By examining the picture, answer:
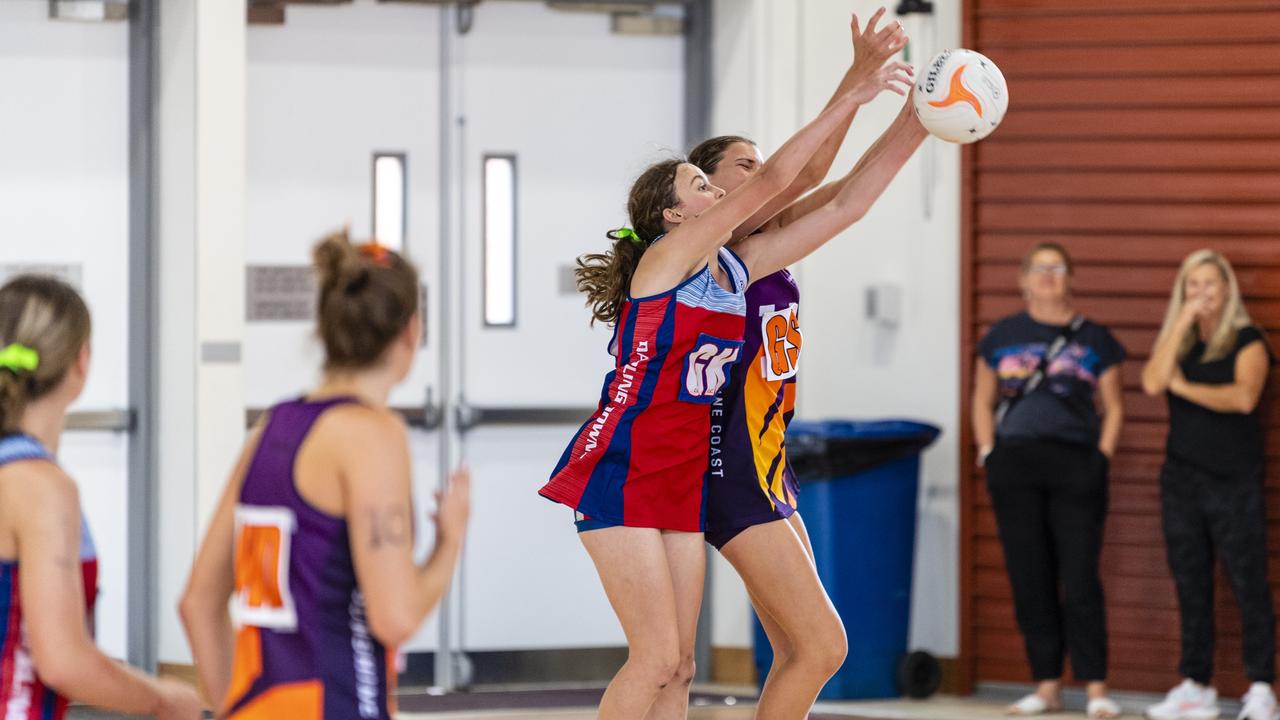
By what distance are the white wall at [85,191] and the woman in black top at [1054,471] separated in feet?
12.2

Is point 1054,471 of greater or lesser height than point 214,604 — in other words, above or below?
below

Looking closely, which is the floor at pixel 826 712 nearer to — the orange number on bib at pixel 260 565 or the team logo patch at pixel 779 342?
the team logo patch at pixel 779 342

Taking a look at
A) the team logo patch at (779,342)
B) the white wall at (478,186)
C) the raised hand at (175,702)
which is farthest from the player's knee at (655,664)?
the white wall at (478,186)

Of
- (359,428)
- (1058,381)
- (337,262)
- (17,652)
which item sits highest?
(337,262)

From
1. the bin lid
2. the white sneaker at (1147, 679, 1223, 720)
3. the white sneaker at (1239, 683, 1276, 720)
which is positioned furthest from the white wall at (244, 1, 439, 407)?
the white sneaker at (1239, 683, 1276, 720)

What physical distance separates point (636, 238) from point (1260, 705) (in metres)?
3.70

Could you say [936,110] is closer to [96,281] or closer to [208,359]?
[208,359]

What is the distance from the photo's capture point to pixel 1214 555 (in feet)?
20.2

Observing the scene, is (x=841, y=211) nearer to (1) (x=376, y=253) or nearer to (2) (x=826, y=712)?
(1) (x=376, y=253)

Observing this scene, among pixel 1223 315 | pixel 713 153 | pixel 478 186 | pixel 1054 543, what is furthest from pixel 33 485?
pixel 1223 315

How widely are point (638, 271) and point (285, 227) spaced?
3277 millimetres

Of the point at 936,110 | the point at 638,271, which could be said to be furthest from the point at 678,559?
the point at 936,110

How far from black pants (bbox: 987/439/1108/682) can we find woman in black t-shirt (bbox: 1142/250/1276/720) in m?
0.32

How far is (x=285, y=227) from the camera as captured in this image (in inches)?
259
